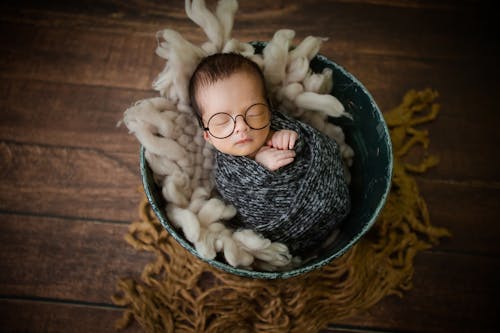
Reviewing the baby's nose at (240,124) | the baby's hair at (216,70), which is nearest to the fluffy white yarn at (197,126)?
the baby's hair at (216,70)

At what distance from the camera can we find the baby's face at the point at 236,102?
703 millimetres

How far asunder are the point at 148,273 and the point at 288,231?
36 cm

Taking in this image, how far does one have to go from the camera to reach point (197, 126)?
0.83m

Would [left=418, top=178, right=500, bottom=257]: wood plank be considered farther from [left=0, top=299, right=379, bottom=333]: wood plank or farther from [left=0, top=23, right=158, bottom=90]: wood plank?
[left=0, top=23, right=158, bottom=90]: wood plank

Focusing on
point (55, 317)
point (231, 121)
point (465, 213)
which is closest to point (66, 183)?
point (55, 317)

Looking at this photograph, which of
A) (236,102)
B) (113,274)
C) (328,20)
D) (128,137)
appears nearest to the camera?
(236,102)

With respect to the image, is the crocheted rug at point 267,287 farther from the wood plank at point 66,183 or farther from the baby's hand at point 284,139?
the baby's hand at point 284,139

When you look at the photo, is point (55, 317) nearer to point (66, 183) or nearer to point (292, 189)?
point (66, 183)

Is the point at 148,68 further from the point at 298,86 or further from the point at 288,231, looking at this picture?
the point at 288,231

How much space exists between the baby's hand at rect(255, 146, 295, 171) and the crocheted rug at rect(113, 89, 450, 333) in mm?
288

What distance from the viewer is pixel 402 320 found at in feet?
3.03

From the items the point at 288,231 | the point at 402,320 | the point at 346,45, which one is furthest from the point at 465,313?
the point at 346,45

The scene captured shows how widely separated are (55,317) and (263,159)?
60cm

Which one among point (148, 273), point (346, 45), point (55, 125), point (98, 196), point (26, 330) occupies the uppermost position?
point (346, 45)
